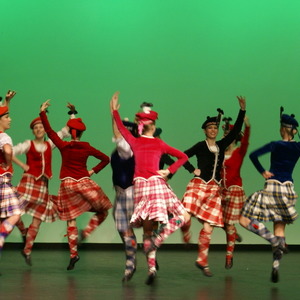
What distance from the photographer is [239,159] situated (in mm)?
7270

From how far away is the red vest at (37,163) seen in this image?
7145 millimetres

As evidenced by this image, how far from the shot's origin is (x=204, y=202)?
21.0 feet

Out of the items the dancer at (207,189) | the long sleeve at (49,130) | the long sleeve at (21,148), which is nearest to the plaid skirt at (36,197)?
the long sleeve at (21,148)

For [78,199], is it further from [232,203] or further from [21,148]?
[232,203]

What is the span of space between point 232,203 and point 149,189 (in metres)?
1.64

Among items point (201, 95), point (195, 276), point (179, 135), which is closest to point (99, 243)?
point (179, 135)

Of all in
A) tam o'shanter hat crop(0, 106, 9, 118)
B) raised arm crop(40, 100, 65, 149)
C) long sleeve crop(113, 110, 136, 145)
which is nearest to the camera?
long sleeve crop(113, 110, 136, 145)

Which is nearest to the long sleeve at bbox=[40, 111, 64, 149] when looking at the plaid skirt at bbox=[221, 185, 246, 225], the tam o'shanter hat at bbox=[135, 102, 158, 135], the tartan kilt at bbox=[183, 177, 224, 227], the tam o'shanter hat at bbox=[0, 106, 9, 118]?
the tam o'shanter hat at bbox=[0, 106, 9, 118]

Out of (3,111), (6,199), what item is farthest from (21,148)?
(6,199)

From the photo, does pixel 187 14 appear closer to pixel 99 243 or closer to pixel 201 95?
pixel 201 95

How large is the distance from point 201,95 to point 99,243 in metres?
2.14

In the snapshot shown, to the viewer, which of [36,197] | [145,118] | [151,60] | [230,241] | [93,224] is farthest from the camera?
[151,60]

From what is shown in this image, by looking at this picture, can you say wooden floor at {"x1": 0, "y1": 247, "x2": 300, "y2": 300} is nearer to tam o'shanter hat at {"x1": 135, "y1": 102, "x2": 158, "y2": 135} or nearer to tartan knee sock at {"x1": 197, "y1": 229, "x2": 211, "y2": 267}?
tartan knee sock at {"x1": 197, "y1": 229, "x2": 211, "y2": 267}

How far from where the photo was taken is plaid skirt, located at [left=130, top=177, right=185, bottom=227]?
5.66 m
